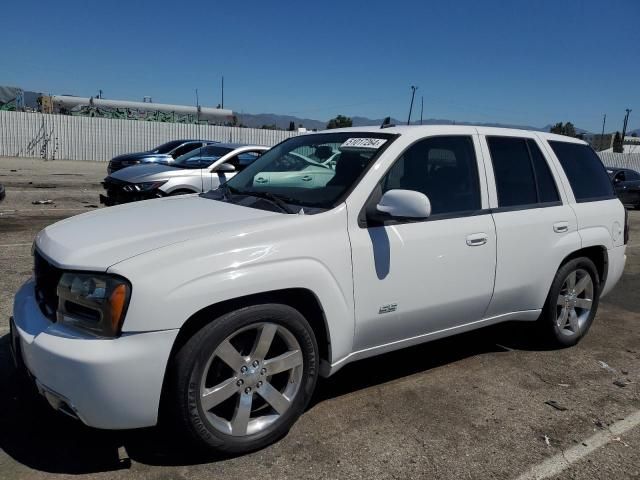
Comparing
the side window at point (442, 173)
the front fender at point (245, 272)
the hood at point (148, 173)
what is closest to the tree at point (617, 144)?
the hood at point (148, 173)

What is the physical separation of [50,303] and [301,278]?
1.28 metres

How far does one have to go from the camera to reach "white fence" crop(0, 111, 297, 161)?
2867 cm

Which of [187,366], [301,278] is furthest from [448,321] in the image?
[187,366]

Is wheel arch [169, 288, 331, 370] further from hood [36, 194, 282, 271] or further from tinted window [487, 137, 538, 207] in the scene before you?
tinted window [487, 137, 538, 207]

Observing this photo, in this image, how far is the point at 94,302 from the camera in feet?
8.40

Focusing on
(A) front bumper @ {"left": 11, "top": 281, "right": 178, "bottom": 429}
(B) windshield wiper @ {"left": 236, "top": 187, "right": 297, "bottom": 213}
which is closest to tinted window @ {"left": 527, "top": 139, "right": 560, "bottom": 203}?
(B) windshield wiper @ {"left": 236, "top": 187, "right": 297, "bottom": 213}

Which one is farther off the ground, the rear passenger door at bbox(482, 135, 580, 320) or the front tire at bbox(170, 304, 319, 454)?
the rear passenger door at bbox(482, 135, 580, 320)

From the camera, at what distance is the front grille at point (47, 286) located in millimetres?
2801

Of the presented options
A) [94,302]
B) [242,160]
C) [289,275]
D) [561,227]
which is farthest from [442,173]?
[242,160]

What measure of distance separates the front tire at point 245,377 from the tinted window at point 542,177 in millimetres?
2421

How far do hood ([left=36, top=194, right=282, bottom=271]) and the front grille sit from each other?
0.07 m

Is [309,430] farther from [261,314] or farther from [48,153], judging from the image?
[48,153]

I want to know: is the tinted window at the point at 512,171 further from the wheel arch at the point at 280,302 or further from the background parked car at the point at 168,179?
the background parked car at the point at 168,179

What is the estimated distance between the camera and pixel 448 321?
378 centimetres
